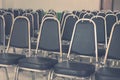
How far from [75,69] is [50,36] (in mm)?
894

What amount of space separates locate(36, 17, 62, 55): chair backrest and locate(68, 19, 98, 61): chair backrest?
0.24 m

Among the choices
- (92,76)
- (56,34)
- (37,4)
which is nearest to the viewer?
(92,76)

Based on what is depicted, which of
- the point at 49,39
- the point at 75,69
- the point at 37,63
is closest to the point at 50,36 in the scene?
the point at 49,39

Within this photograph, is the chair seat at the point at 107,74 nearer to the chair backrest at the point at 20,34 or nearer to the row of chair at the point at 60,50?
the row of chair at the point at 60,50

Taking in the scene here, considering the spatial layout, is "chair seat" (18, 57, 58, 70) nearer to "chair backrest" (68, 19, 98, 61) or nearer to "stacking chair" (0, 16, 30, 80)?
"chair backrest" (68, 19, 98, 61)

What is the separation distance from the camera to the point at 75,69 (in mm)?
3365

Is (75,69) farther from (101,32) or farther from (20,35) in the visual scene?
(101,32)

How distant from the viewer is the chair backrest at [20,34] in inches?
167

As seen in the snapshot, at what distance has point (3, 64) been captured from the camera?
388 centimetres

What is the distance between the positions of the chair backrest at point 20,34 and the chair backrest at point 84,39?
72 cm

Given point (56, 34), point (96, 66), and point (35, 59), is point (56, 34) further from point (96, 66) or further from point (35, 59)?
point (96, 66)

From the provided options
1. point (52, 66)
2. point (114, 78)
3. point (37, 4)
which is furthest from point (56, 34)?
point (37, 4)

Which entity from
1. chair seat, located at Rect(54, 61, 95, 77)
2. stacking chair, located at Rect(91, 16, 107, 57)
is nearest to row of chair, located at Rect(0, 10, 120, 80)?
chair seat, located at Rect(54, 61, 95, 77)

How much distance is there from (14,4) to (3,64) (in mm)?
8356
